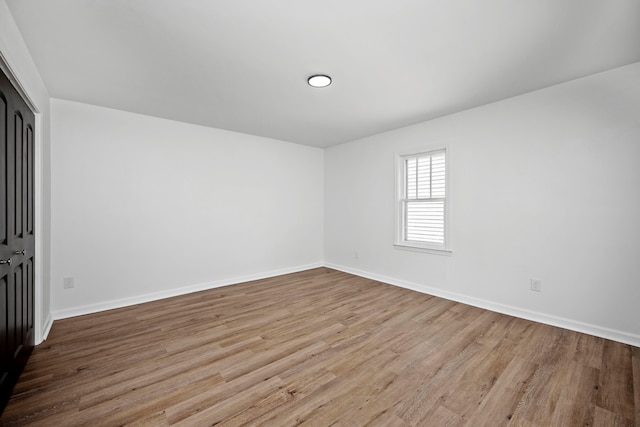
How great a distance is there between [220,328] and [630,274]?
12.8 ft

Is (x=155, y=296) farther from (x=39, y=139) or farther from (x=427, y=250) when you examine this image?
(x=427, y=250)

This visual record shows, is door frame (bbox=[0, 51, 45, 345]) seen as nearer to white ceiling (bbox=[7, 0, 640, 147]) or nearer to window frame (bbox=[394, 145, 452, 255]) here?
white ceiling (bbox=[7, 0, 640, 147])

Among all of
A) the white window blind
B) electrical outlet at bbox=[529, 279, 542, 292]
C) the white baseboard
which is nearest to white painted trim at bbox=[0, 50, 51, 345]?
the white baseboard

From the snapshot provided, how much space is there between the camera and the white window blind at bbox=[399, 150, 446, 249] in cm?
384

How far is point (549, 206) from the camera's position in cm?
283

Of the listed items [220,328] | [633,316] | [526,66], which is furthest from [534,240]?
[220,328]

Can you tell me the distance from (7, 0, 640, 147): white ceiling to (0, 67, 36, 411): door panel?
25.0 inches

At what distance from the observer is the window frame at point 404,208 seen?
3652 millimetres

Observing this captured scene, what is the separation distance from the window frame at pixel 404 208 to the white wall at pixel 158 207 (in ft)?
6.43

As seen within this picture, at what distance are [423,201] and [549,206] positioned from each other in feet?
4.89

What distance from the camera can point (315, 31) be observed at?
189 cm

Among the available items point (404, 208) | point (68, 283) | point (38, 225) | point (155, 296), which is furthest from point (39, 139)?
point (404, 208)

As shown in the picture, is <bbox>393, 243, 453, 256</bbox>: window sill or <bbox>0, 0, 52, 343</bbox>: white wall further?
<bbox>393, 243, 453, 256</bbox>: window sill

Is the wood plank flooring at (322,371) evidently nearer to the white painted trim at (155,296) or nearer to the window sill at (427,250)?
the white painted trim at (155,296)
